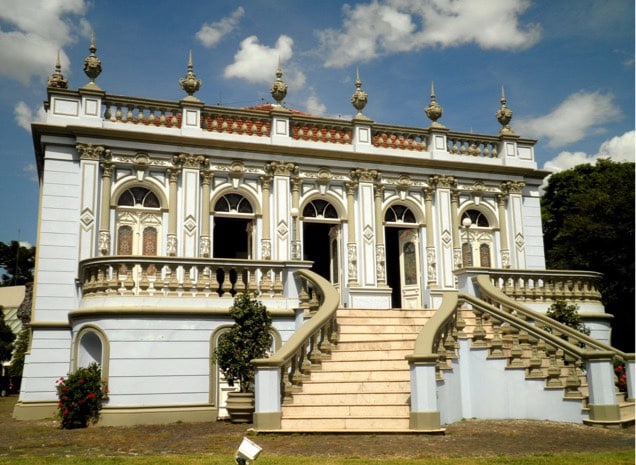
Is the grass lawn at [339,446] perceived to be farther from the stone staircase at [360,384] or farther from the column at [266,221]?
the column at [266,221]

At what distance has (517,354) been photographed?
39.7ft

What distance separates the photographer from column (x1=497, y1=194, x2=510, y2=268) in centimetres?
1909

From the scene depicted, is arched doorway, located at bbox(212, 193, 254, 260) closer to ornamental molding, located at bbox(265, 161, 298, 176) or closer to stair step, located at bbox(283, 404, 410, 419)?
ornamental molding, located at bbox(265, 161, 298, 176)

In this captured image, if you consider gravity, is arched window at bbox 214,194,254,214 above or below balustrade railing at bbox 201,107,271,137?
below

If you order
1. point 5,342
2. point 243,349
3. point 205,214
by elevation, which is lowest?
point 243,349

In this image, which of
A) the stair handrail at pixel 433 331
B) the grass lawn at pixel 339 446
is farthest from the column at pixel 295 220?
the grass lawn at pixel 339 446

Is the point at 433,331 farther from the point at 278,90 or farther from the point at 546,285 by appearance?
the point at 278,90

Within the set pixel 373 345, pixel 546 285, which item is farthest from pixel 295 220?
pixel 546 285

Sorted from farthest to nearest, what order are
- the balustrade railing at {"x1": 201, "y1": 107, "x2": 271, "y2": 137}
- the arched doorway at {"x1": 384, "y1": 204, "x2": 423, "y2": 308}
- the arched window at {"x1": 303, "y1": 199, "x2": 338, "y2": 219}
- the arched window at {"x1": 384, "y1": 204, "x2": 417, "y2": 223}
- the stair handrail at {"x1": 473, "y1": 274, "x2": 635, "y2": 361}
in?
the arched window at {"x1": 384, "y1": 204, "x2": 417, "y2": 223}
the arched doorway at {"x1": 384, "y1": 204, "x2": 423, "y2": 308}
the arched window at {"x1": 303, "y1": 199, "x2": 338, "y2": 219}
the balustrade railing at {"x1": 201, "y1": 107, "x2": 271, "y2": 137}
the stair handrail at {"x1": 473, "y1": 274, "x2": 635, "y2": 361}

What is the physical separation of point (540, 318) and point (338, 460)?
258 inches

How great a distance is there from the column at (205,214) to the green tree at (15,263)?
44493 millimetres

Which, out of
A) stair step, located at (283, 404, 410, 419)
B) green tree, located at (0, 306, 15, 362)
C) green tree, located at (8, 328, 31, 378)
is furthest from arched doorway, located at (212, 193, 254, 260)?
green tree, located at (0, 306, 15, 362)

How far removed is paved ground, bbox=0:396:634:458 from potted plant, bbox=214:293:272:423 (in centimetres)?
42

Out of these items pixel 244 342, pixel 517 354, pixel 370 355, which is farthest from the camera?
pixel 244 342
